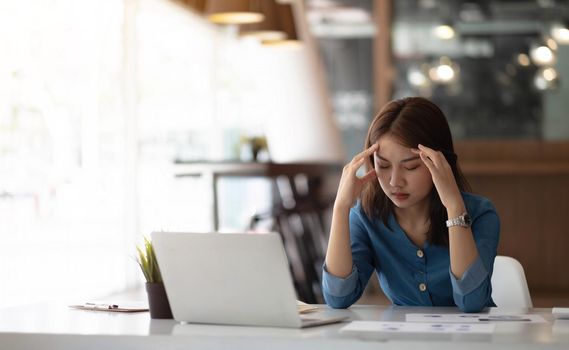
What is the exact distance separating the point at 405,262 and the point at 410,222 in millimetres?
97

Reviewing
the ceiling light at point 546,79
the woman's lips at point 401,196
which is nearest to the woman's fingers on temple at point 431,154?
the woman's lips at point 401,196

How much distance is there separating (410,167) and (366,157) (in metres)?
0.11

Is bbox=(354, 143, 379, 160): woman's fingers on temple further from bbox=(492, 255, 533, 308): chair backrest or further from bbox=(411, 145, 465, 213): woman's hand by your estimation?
bbox=(492, 255, 533, 308): chair backrest

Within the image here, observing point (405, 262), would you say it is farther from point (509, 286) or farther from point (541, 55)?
point (541, 55)

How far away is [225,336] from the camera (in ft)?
5.90

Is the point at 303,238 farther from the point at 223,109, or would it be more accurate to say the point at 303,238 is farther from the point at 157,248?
the point at 157,248

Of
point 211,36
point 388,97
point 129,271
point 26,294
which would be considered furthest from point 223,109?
point 26,294

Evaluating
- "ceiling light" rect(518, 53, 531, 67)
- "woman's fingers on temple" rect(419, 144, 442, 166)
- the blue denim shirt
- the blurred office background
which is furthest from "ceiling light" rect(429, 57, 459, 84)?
"woman's fingers on temple" rect(419, 144, 442, 166)

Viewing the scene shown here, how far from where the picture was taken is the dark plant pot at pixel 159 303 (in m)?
2.13

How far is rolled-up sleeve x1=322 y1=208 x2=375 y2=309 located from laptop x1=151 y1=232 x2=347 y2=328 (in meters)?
0.34

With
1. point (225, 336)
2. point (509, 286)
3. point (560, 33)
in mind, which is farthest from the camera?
point (560, 33)

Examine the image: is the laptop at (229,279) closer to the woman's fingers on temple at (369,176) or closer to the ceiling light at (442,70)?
the woman's fingers on temple at (369,176)

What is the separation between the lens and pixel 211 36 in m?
8.66

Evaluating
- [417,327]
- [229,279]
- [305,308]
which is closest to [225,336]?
[229,279]
